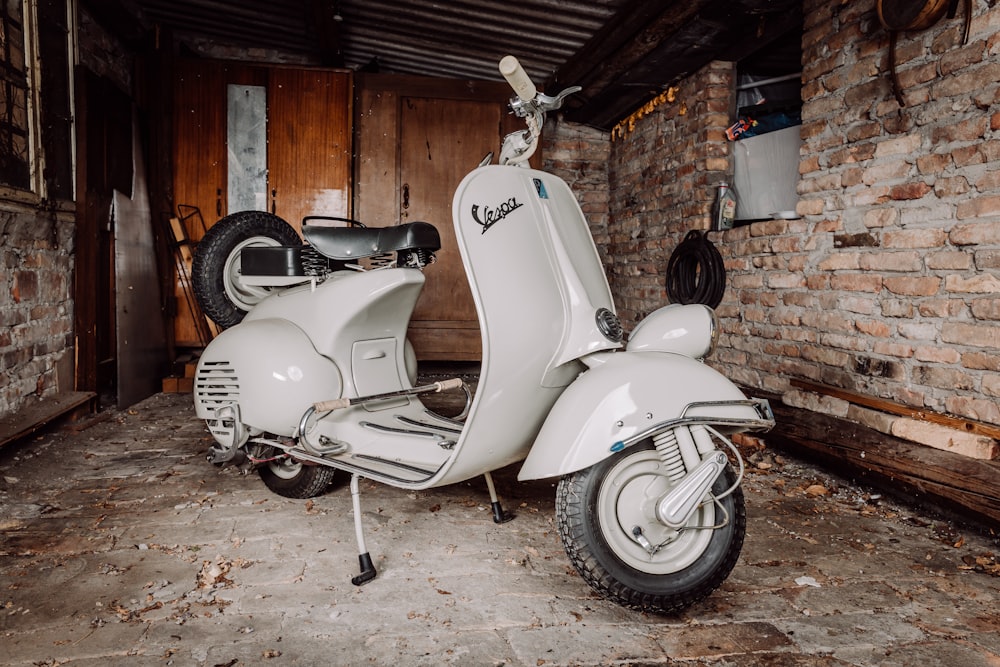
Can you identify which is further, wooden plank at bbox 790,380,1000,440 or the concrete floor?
wooden plank at bbox 790,380,1000,440

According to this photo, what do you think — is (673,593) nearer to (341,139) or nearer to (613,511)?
(613,511)

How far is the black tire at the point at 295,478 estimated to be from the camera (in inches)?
97.5

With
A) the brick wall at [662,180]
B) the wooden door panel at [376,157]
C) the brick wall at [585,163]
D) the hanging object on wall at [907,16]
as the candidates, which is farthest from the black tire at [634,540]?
the brick wall at [585,163]

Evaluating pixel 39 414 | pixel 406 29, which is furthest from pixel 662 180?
pixel 39 414

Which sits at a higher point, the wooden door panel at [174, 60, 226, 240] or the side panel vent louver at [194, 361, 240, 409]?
the wooden door panel at [174, 60, 226, 240]

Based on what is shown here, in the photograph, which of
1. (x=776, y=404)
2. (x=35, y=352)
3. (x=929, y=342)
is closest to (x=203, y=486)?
(x=35, y=352)

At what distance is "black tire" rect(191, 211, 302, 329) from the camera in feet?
8.77

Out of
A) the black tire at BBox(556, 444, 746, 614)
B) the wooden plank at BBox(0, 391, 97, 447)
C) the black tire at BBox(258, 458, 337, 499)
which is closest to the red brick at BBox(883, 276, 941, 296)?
the black tire at BBox(556, 444, 746, 614)

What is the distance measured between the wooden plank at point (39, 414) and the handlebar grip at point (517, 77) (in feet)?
8.82

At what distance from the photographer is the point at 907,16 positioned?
2.58 metres

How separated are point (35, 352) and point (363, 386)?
2.27 meters

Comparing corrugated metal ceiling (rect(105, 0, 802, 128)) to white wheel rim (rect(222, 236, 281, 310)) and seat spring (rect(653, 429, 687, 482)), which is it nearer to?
white wheel rim (rect(222, 236, 281, 310))

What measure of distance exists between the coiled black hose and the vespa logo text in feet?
7.85

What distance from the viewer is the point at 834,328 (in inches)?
122
